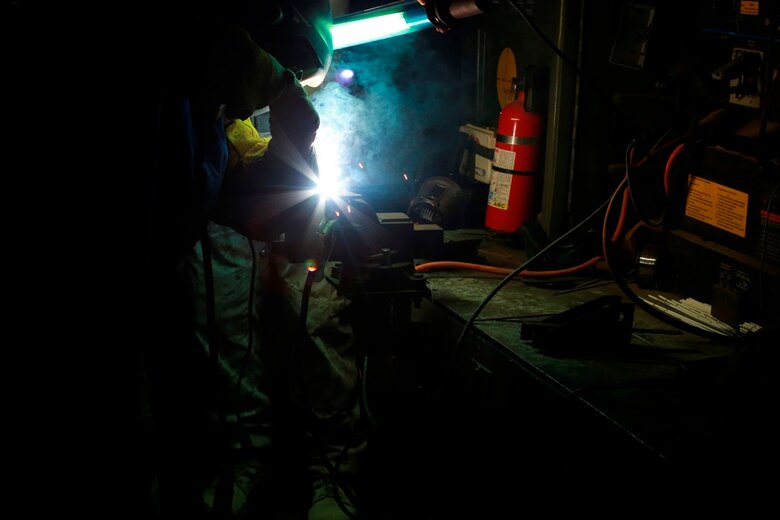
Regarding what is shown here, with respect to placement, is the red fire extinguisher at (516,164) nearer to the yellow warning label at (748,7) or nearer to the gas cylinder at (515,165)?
the gas cylinder at (515,165)

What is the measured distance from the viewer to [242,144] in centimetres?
185

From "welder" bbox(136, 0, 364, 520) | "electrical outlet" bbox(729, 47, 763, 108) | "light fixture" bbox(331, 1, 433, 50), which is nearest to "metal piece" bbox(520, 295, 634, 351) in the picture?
"welder" bbox(136, 0, 364, 520)

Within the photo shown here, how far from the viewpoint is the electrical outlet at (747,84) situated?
5.49 feet

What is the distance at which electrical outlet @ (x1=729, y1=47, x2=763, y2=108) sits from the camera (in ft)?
5.49

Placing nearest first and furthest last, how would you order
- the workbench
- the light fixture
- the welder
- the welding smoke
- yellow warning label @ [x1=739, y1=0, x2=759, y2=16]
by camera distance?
the workbench
the welder
yellow warning label @ [x1=739, y1=0, x2=759, y2=16]
the light fixture
the welding smoke

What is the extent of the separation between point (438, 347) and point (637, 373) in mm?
660

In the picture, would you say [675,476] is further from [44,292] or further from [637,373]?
[44,292]

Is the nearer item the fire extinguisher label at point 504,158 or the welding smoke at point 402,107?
the fire extinguisher label at point 504,158

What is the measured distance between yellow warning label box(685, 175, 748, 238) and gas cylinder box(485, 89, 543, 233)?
2.74ft

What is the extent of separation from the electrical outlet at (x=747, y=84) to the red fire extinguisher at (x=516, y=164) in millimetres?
984

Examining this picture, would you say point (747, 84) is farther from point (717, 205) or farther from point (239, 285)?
point (239, 285)

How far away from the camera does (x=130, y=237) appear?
3.84ft

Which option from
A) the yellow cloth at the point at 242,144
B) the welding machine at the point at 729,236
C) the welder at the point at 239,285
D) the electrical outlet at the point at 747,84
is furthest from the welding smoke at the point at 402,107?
the electrical outlet at the point at 747,84

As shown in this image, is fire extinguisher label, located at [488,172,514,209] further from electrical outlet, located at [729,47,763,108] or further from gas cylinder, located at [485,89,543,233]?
electrical outlet, located at [729,47,763,108]
